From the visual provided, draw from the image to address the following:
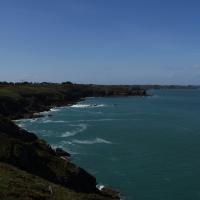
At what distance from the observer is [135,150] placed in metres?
72.8

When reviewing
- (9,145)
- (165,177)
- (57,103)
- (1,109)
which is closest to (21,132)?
(9,145)

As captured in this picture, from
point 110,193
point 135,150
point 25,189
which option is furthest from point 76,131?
point 25,189

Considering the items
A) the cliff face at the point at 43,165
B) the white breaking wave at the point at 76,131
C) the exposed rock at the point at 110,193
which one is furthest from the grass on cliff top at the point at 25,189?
the white breaking wave at the point at 76,131

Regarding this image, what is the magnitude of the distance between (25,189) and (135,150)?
3993cm

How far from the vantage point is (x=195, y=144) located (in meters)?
79.9

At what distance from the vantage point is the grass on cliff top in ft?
109

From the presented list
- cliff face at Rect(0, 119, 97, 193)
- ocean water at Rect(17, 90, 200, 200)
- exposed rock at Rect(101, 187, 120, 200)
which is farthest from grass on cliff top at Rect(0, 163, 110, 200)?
ocean water at Rect(17, 90, 200, 200)

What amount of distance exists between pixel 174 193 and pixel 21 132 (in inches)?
862

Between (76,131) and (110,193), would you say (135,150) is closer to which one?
(110,193)

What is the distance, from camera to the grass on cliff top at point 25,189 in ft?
109

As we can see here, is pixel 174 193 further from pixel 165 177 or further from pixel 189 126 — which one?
pixel 189 126

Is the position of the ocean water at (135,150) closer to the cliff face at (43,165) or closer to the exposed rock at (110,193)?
the exposed rock at (110,193)

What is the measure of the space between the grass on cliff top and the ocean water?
1161cm

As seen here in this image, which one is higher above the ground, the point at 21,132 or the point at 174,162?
the point at 21,132
